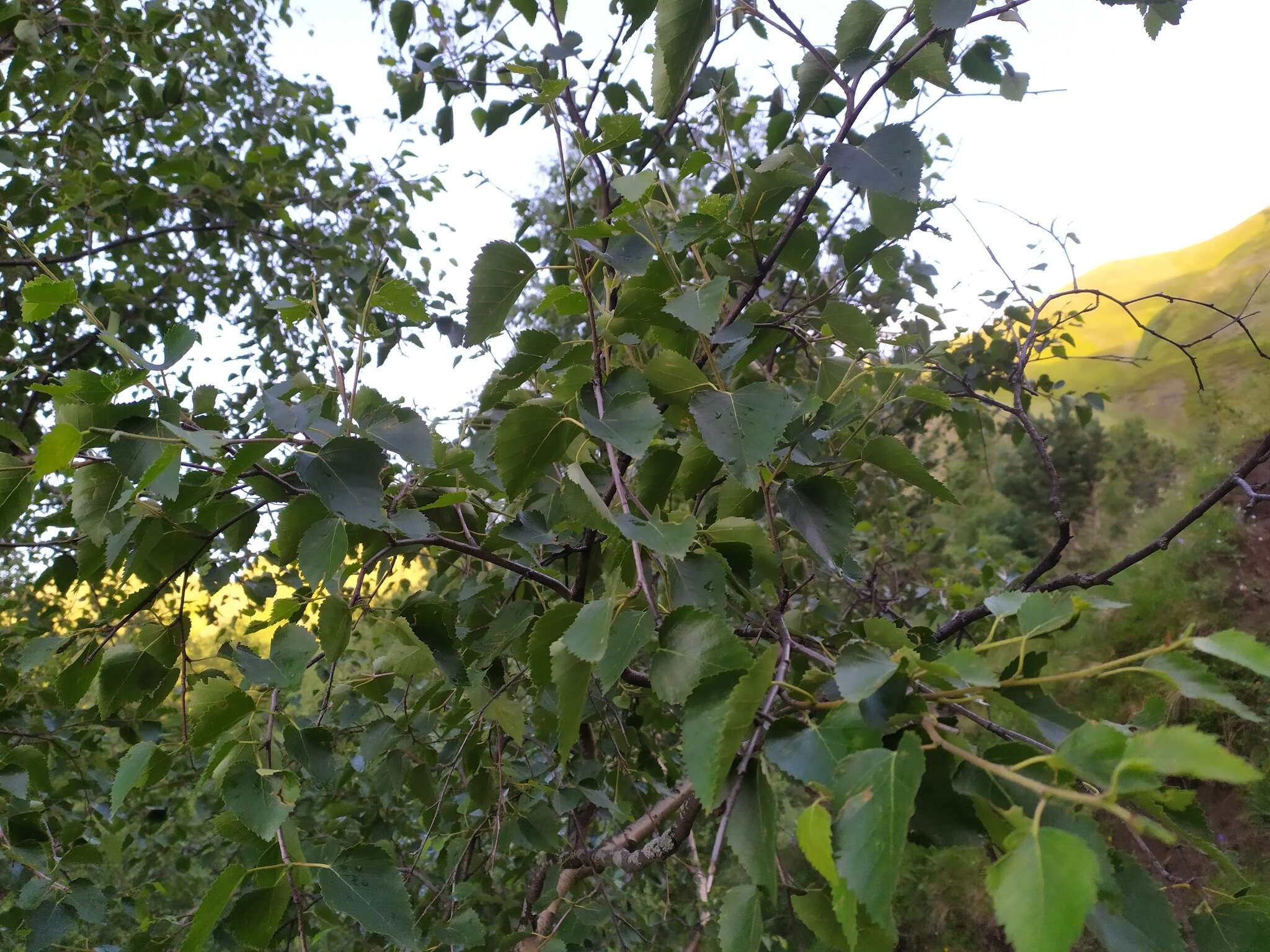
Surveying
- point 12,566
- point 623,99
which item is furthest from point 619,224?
point 12,566

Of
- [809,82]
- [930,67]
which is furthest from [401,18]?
[930,67]

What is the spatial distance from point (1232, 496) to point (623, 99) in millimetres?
5756

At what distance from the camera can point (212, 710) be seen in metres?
0.64

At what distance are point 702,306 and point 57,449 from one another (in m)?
0.51

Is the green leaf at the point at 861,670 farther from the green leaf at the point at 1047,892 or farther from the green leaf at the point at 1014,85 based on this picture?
the green leaf at the point at 1014,85

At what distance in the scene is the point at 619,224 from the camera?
720 mm

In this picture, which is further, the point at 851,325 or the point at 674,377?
the point at 851,325

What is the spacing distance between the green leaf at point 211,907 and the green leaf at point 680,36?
28.8 inches

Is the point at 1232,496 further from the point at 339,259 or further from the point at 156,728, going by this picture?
the point at 156,728

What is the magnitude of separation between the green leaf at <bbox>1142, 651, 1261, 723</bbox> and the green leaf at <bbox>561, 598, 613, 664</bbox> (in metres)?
0.32

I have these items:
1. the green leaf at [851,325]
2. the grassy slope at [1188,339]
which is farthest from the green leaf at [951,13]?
the grassy slope at [1188,339]

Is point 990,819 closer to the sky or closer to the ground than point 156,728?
closer to the ground

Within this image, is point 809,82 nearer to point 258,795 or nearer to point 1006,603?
point 1006,603

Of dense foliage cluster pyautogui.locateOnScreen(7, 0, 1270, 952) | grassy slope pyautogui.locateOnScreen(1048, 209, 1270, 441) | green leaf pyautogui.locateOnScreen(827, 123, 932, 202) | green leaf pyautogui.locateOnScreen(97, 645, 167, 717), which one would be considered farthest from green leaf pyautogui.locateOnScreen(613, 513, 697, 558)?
grassy slope pyautogui.locateOnScreen(1048, 209, 1270, 441)
